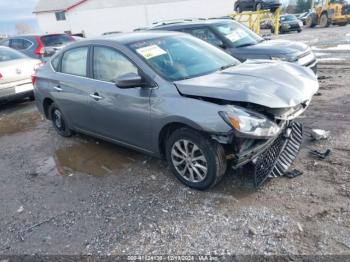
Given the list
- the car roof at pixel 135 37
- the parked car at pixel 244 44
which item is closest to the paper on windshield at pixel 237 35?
the parked car at pixel 244 44

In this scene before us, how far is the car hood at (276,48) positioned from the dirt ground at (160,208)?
7.17 feet

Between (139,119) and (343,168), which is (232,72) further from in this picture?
(343,168)

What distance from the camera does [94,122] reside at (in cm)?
479

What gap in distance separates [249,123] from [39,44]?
32.8ft

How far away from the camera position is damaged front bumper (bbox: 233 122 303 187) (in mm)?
3459

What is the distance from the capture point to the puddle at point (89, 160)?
4637mm

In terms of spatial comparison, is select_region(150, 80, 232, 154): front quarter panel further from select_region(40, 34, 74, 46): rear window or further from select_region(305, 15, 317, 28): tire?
select_region(305, 15, 317, 28): tire

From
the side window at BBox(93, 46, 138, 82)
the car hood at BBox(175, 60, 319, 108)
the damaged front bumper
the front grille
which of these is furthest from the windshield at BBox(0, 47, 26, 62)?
the front grille

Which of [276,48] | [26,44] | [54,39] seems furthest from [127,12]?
[276,48]

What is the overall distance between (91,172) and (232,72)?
7.55 feet

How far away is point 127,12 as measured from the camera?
39.5m

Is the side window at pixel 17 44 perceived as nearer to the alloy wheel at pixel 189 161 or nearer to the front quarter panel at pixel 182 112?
the front quarter panel at pixel 182 112

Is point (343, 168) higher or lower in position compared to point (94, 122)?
lower

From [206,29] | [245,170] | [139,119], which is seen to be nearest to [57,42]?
[206,29]
